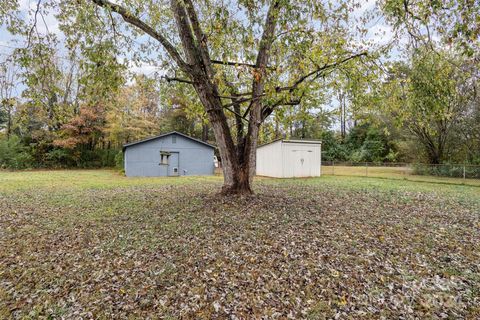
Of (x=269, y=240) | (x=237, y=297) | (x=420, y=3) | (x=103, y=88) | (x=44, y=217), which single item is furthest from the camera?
(x=103, y=88)

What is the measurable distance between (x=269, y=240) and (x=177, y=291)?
5.56 feet

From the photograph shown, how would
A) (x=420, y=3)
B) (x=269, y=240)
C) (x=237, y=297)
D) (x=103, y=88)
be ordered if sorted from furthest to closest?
1. (x=103, y=88)
2. (x=420, y=3)
3. (x=269, y=240)
4. (x=237, y=297)

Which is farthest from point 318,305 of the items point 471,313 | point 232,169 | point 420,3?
point 420,3

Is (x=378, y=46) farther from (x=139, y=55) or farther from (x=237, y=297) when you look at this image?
(x=237, y=297)

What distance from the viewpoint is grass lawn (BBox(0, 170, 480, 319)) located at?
101 inches

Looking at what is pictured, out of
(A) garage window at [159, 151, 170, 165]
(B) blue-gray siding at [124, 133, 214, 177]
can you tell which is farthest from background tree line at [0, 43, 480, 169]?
(A) garage window at [159, 151, 170, 165]

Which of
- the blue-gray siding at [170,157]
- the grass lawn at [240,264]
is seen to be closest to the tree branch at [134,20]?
the grass lawn at [240,264]

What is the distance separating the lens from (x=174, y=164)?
55.4ft

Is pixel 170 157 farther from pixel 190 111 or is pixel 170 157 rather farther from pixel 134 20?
pixel 134 20

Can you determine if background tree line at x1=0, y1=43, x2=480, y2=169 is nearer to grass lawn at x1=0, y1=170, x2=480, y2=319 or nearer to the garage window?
grass lawn at x1=0, y1=170, x2=480, y2=319

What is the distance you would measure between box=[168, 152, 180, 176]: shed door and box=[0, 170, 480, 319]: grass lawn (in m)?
11.0

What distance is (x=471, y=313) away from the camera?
2.42 metres

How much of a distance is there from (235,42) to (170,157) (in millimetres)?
12482

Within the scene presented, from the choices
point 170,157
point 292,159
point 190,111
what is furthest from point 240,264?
point 170,157
